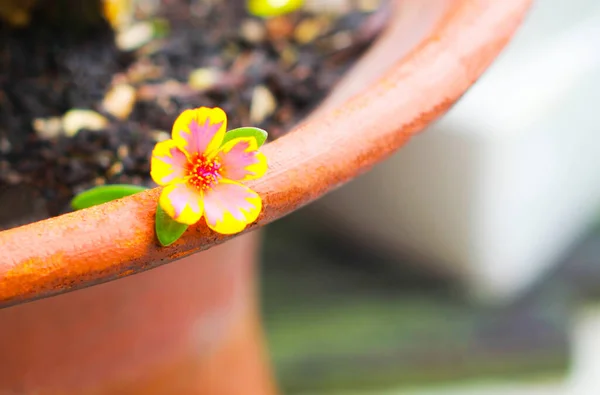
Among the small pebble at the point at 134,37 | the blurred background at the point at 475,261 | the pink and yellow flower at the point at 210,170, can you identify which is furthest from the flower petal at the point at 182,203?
the blurred background at the point at 475,261

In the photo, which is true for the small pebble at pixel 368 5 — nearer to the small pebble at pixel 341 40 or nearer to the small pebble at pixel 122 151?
the small pebble at pixel 341 40

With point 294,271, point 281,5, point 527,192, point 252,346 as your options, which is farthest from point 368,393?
point 281,5

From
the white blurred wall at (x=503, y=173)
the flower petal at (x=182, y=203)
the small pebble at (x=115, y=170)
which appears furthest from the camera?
the white blurred wall at (x=503, y=173)

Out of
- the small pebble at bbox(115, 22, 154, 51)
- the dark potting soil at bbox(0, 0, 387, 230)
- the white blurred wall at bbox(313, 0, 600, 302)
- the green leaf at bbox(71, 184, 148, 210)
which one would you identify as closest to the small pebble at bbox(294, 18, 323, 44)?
the dark potting soil at bbox(0, 0, 387, 230)

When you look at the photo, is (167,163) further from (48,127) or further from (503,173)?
(503,173)

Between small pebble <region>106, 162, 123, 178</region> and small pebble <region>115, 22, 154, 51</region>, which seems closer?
small pebble <region>106, 162, 123, 178</region>

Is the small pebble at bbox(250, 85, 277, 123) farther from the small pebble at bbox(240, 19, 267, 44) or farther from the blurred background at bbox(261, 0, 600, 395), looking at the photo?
the blurred background at bbox(261, 0, 600, 395)

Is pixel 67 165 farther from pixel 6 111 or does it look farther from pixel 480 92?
pixel 480 92
